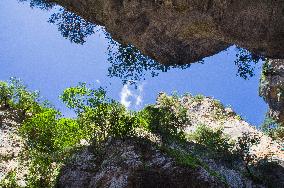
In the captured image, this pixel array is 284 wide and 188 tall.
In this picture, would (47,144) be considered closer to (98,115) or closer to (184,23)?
(98,115)

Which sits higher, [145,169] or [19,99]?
[19,99]

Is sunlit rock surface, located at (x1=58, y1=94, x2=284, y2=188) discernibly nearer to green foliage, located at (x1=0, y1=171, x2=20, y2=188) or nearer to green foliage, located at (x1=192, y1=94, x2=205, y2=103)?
green foliage, located at (x1=0, y1=171, x2=20, y2=188)

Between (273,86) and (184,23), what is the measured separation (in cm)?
2121

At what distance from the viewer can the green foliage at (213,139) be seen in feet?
112

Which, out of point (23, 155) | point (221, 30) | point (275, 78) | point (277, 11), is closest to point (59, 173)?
point (23, 155)

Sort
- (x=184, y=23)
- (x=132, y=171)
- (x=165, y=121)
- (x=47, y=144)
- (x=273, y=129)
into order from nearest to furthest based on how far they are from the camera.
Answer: (x=184, y=23) → (x=132, y=171) → (x=47, y=144) → (x=165, y=121) → (x=273, y=129)

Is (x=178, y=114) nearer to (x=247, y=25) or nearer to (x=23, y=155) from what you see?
(x=23, y=155)

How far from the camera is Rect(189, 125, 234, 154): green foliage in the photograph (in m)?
34.2

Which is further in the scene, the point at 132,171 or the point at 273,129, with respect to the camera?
the point at 273,129

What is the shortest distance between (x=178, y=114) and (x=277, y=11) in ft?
74.8

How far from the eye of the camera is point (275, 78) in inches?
1577

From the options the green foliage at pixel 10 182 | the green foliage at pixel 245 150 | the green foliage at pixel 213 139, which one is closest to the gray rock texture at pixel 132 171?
the green foliage at pixel 10 182

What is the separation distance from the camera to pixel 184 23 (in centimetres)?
2170

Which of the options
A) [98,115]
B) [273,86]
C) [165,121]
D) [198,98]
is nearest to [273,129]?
[273,86]
